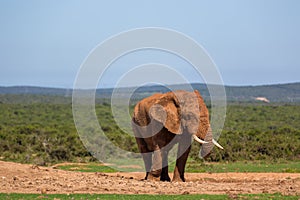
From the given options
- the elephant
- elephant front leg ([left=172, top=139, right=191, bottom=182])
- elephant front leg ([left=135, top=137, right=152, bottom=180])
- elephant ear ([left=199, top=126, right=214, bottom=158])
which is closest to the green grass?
the elephant

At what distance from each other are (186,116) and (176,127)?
0.47 metres

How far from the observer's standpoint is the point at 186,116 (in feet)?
61.5

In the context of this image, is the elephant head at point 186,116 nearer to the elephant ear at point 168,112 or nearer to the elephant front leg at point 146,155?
the elephant ear at point 168,112

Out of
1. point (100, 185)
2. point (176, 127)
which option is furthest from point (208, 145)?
point (100, 185)

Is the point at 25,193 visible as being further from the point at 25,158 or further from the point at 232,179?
the point at 25,158

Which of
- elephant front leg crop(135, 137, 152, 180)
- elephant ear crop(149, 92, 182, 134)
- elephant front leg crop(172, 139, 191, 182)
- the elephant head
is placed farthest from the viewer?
elephant front leg crop(135, 137, 152, 180)

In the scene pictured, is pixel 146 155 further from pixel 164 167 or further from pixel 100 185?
pixel 100 185


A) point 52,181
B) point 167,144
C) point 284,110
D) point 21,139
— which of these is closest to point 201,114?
point 167,144

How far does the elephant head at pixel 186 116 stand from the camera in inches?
732

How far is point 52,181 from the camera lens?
17.9m

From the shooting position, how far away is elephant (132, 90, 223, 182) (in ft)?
61.2

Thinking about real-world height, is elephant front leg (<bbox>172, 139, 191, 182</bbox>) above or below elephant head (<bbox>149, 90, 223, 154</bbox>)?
below

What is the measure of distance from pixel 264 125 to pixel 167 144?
136ft

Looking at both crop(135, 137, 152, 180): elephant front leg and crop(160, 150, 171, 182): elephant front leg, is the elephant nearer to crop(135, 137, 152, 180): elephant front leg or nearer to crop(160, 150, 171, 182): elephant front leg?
crop(160, 150, 171, 182): elephant front leg
